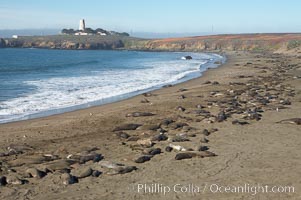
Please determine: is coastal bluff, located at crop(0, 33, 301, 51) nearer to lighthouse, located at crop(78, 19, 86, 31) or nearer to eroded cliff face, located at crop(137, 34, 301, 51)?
eroded cliff face, located at crop(137, 34, 301, 51)

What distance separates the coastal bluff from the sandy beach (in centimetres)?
7756

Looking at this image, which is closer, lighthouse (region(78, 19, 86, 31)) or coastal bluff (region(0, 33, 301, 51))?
coastal bluff (region(0, 33, 301, 51))

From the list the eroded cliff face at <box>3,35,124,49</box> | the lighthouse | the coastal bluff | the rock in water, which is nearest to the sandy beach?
the rock in water

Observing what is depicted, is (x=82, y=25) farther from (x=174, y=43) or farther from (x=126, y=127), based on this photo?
(x=126, y=127)

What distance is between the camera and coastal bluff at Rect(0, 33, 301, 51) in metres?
98.9

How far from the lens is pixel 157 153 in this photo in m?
9.48

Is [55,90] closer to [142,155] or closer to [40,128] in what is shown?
[40,128]

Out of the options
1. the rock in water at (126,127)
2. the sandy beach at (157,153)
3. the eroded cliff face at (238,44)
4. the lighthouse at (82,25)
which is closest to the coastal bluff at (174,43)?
the eroded cliff face at (238,44)

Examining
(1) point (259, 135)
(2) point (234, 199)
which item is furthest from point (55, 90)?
(2) point (234, 199)

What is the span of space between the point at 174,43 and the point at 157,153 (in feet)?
373

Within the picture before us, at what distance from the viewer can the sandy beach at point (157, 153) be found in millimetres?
7293

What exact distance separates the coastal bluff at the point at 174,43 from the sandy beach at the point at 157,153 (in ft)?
254

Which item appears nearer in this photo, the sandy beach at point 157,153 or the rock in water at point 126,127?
the sandy beach at point 157,153

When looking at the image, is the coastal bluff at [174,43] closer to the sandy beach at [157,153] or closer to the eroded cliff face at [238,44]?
the eroded cliff face at [238,44]
